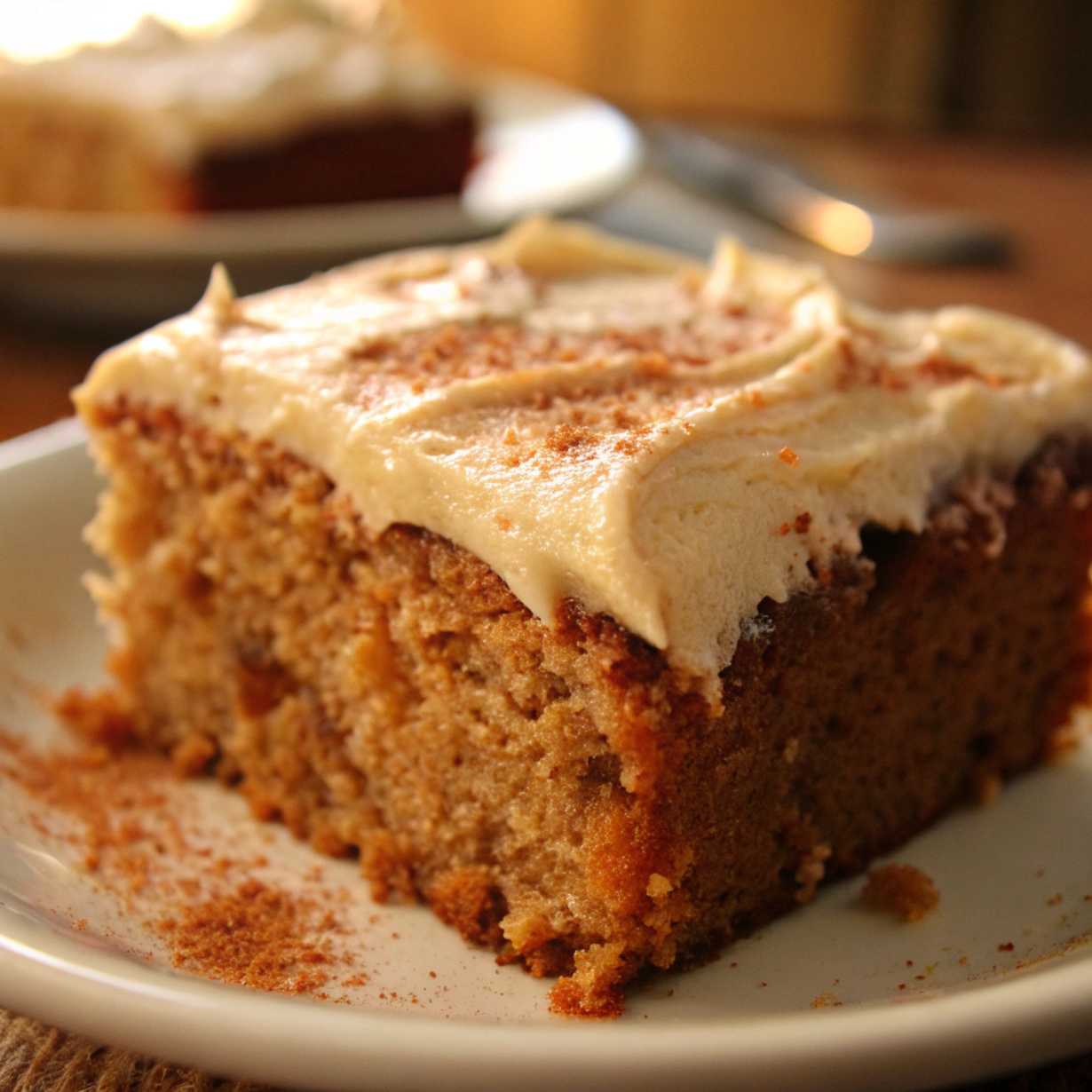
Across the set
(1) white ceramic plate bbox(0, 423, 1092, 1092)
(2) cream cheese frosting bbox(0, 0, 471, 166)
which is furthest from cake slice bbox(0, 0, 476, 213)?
(1) white ceramic plate bbox(0, 423, 1092, 1092)

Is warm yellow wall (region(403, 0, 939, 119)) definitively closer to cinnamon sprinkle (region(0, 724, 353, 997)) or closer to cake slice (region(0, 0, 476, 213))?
cake slice (region(0, 0, 476, 213))

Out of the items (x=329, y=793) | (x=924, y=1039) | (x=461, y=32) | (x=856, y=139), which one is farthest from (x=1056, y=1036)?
(x=461, y=32)

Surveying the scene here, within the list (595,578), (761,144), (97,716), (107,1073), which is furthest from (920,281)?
(107,1073)

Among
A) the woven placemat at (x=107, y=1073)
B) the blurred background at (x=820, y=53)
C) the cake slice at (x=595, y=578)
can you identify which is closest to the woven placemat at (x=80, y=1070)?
the woven placemat at (x=107, y=1073)

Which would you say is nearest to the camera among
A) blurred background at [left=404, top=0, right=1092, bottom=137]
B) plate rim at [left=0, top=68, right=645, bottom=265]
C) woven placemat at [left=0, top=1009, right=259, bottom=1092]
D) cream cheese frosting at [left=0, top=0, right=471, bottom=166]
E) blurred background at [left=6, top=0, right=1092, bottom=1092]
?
woven placemat at [left=0, top=1009, right=259, bottom=1092]

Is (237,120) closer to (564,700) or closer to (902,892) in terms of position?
(564,700)

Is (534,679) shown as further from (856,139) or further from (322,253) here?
(856,139)
